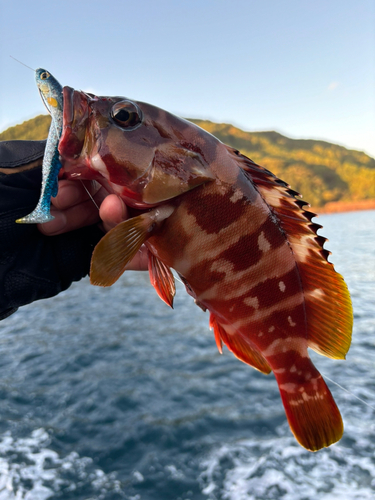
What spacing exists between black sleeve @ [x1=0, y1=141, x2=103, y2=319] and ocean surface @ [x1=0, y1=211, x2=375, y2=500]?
122 inches

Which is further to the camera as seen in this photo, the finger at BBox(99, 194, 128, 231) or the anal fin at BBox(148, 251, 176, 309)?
A: the anal fin at BBox(148, 251, 176, 309)

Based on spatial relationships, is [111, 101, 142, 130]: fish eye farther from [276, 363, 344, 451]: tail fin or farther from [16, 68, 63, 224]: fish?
[276, 363, 344, 451]: tail fin

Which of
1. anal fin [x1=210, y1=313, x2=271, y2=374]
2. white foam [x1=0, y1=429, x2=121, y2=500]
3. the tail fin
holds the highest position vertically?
anal fin [x1=210, y1=313, x2=271, y2=374]

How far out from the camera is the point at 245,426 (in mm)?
7238

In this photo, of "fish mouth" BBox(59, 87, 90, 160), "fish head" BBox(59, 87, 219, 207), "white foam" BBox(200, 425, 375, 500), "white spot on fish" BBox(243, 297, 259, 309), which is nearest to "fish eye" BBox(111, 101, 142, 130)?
"fish head" BBox(59, 87, 219, 207)

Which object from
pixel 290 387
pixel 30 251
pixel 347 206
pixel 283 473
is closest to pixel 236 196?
pixel 290 387

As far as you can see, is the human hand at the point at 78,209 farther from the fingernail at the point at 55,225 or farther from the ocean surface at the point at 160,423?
the ocean surface at the point at 160,423

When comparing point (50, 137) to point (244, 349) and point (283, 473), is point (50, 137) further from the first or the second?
point (283, 473)

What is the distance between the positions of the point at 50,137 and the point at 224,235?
1.17m

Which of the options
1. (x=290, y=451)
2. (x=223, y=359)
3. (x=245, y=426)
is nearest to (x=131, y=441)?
(x=245, y=426)

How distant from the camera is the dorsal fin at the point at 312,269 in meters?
2.15

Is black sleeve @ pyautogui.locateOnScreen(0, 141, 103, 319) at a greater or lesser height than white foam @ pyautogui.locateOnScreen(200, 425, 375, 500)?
greater

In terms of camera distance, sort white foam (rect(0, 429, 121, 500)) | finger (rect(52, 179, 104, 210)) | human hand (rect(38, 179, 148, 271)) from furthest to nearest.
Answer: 1. white foam (rect(0, 429, 121, 500))
2. finger (rect(52, 179, 104, 210))
3. human hand (rect(38, 179, 148, 271))

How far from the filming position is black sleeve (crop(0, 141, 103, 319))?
2.62 meters
